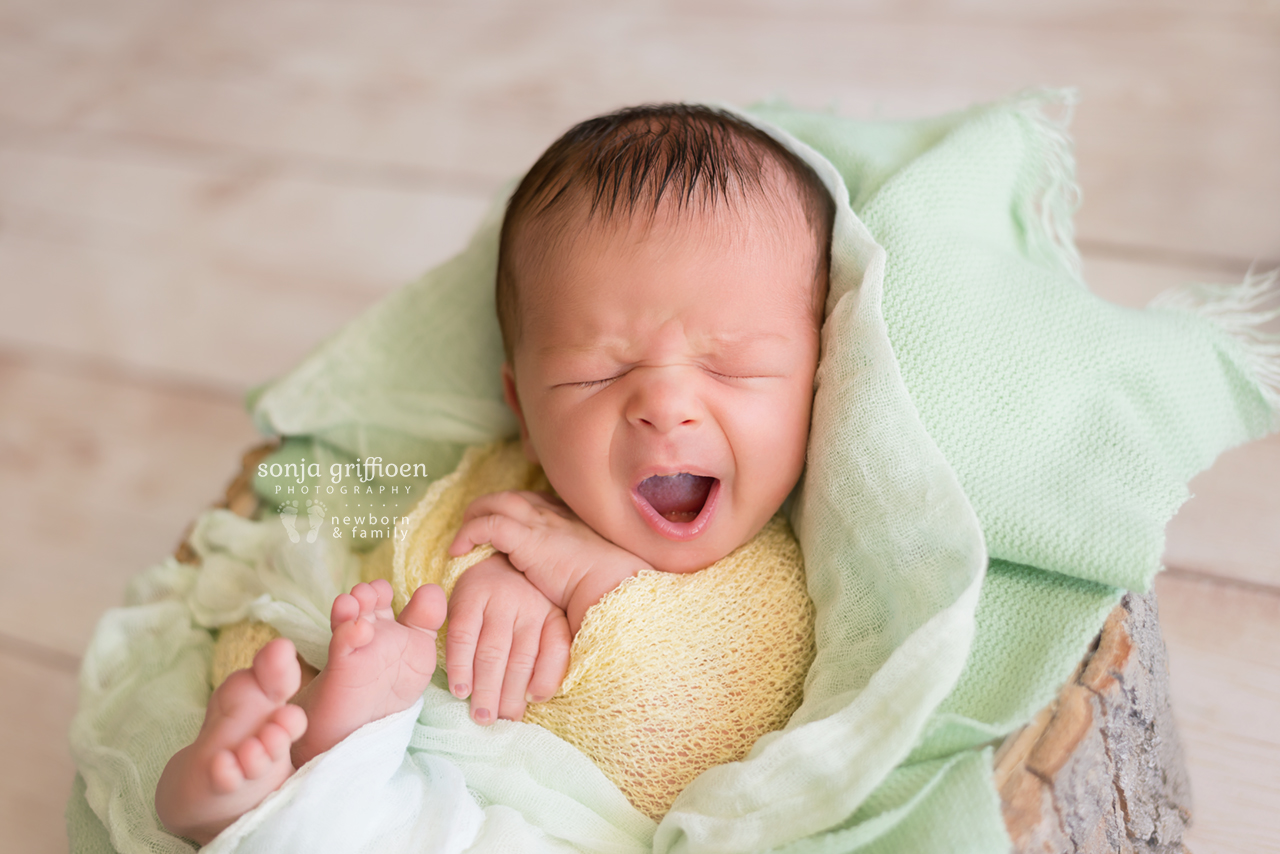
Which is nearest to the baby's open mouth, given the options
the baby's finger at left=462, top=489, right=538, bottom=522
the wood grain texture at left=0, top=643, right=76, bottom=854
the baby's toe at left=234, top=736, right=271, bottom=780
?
the baby's finger at left=462, top=489, right=538, bottom=522

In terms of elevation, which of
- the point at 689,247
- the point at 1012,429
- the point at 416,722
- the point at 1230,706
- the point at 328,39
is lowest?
the point at 1230,706

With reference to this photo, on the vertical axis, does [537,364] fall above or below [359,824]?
above

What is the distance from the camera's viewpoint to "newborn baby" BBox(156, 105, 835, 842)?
844mm

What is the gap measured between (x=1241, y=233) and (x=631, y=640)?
3.76 feet

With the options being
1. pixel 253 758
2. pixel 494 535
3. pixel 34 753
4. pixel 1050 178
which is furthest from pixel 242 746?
pixel 1050 178

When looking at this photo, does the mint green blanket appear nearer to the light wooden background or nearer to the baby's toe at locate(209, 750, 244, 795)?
the baby's toe at locate(209, 750, 244, 795)

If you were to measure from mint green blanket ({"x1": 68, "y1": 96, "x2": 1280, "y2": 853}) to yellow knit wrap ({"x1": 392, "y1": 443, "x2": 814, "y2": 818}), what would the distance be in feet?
0.11

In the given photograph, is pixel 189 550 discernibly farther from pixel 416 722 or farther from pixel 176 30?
pixel 176 30

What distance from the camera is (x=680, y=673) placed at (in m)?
0.84

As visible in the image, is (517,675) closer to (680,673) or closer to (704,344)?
(680,673)

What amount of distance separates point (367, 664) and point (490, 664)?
0.13 metres

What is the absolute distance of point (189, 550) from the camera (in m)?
1.08

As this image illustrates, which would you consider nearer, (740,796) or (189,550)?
(740,796)

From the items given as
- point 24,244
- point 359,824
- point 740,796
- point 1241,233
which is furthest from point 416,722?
point 24,244
